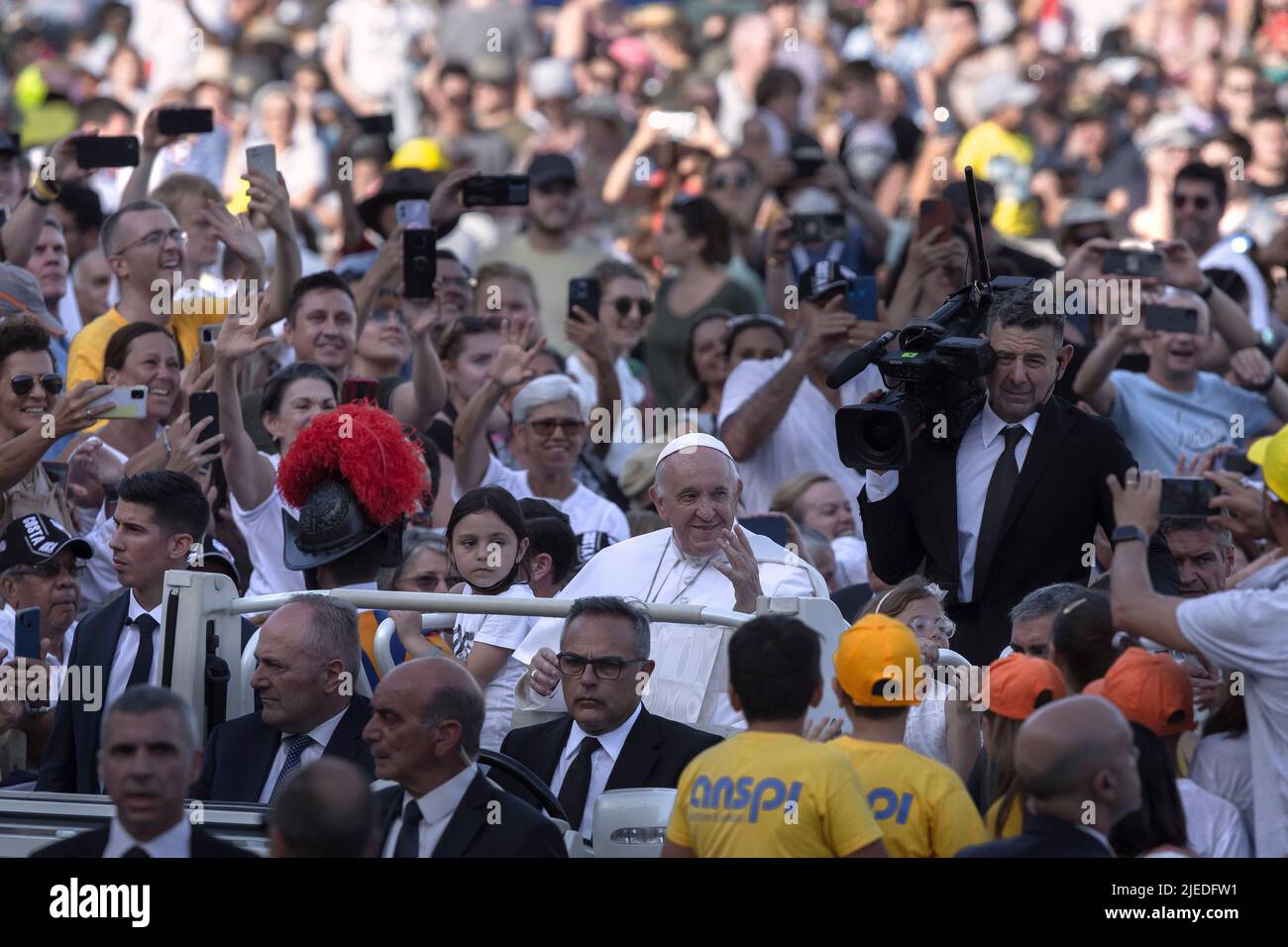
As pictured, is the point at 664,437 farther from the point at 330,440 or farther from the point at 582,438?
the point at 330,440

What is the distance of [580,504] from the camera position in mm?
8461

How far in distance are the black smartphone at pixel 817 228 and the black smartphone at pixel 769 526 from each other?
10.5 ft

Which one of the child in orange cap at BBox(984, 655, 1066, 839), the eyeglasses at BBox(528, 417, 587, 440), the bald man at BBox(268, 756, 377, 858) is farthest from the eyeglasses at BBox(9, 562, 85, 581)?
the child in orange cap at BBox(984, 655, 1066, 839)

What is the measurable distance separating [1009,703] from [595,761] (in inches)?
50.6

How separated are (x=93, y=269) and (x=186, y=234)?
0.60 metres

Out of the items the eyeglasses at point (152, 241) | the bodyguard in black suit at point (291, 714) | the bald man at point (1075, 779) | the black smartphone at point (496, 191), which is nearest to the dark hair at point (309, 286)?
the eyeglasses at point (152, 241)

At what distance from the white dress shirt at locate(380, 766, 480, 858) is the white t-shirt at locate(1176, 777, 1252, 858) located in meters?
1.71

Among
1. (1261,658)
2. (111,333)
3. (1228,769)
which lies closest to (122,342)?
(111,333)

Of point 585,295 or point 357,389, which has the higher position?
point 585,295

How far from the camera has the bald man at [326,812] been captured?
4352 mm

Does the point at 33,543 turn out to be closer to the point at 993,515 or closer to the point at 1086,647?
the point at 993,515

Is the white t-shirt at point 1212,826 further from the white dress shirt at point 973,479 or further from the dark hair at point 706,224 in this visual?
the dark hair at point 706,224

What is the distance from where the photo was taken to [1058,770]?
15.0ft
